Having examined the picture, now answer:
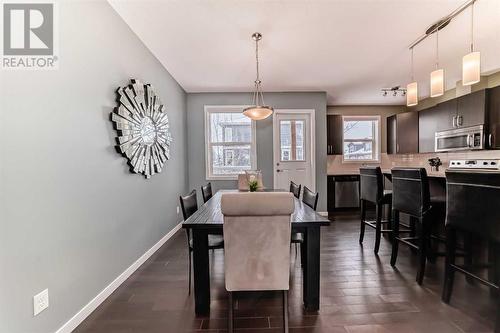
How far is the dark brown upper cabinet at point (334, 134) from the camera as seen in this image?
5512 mm

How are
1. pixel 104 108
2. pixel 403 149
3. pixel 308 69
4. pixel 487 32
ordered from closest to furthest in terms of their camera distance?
pixel 104 108, pixel 487 32, pixel 308 69, pixel 403 149

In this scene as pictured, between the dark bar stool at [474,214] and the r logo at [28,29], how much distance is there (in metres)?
3.00

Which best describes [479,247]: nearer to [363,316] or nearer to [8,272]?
[363,316]

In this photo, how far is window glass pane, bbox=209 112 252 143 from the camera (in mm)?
4879

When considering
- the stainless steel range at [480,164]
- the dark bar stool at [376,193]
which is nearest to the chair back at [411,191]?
the dark bar stool at [376,193]

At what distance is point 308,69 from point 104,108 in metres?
2.88

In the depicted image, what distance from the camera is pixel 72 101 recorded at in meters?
1.73

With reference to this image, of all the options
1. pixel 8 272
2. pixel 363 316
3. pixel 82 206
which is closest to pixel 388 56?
pixel 363 316

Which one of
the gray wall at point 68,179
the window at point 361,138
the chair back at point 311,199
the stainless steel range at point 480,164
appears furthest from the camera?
the window at point 361,138

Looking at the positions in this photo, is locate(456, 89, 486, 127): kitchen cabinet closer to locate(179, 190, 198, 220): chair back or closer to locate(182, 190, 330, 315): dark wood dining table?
locate(182, 190, 330, 315): dark wood dining table

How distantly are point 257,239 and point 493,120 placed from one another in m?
4.19

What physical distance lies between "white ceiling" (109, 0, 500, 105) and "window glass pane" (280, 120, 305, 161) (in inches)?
33.9

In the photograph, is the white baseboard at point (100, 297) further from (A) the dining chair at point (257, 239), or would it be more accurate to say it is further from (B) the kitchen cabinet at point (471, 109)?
(B) the kitchen cabinet at point (471, 109)
